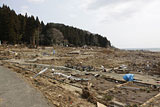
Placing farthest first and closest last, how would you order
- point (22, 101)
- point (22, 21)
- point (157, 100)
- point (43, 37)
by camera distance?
point (43, 37), point (22, 21), point (157, 100), point (22, 101)

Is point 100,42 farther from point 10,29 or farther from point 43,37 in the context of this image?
point 10,29

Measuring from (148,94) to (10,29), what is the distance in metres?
39.1

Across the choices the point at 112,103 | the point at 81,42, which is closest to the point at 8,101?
the point at 112,103

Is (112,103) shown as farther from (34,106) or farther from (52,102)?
(34,106)

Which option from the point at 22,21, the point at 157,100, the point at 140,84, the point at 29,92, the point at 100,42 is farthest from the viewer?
the point at 100,42

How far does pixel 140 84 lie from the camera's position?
8531 mm

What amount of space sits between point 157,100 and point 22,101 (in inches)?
239

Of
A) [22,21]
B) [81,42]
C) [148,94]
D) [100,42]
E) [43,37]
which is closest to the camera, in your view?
[148,94]

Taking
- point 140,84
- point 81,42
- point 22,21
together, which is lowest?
point 140,84

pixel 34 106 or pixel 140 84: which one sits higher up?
pixel 34 106

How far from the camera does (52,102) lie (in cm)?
421

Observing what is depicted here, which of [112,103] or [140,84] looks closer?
[112,103]

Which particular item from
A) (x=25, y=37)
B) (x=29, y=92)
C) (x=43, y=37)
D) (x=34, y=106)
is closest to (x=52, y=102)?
(x=34, y=106)

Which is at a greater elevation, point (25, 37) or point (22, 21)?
point (22, 21)
